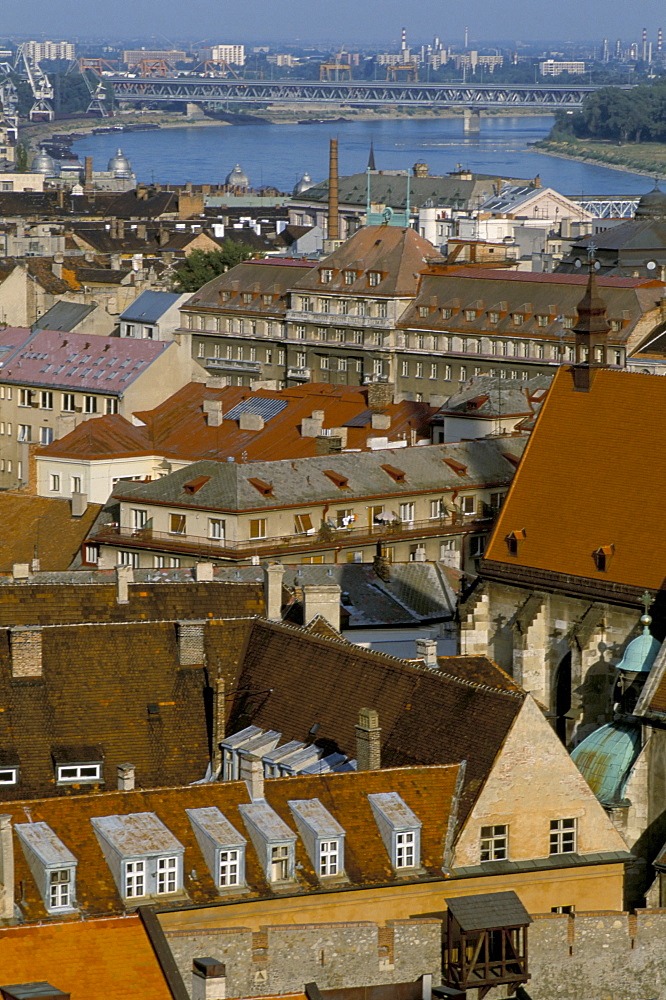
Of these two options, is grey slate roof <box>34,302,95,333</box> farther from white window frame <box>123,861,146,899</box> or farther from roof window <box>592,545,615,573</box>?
white window frame <box>123,861,146,899</box>

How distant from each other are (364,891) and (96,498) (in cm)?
6100

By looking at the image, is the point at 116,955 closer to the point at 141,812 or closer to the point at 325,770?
the point at 141,812

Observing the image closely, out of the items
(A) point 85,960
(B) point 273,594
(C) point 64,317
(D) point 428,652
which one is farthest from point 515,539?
(C) point 64,317

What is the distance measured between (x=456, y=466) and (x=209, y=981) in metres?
54.0

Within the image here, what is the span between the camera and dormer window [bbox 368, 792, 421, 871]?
153 ft

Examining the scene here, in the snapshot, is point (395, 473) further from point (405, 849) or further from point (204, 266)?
point (204, 266)

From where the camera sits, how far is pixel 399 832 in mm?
46625

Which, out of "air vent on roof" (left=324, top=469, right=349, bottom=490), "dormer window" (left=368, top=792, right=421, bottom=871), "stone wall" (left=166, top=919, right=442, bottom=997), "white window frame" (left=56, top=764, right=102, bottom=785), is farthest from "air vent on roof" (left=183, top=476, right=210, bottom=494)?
"stone wall" (left=166, top=919, right=442, bottom=997)

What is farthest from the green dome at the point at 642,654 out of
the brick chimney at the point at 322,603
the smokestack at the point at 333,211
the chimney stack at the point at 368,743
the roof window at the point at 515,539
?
the smokestack at the point at 333,211

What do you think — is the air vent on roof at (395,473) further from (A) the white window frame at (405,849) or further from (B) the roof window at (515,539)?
(A) the white window frame at (405,849)

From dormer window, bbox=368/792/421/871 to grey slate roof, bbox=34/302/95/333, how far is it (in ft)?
326

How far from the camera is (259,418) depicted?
106m

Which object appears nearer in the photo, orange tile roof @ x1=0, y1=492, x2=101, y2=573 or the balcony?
the balcony

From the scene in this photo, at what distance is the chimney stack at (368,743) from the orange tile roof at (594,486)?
11.9 meters
